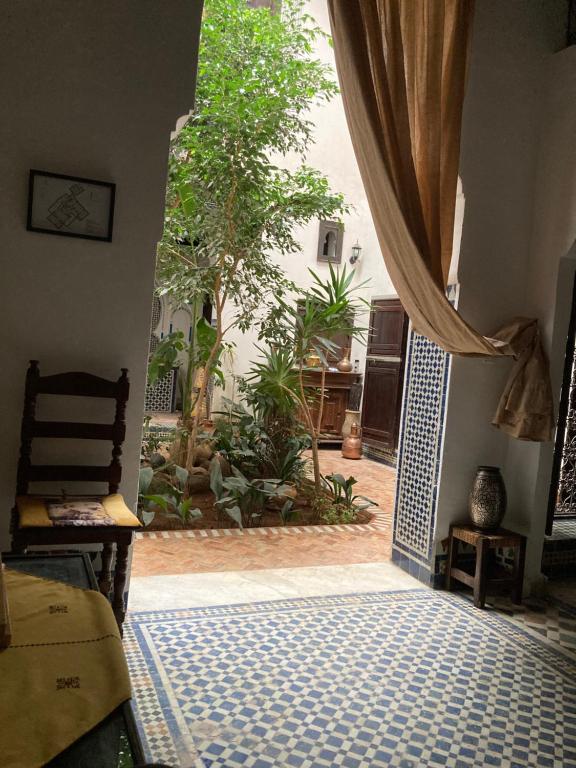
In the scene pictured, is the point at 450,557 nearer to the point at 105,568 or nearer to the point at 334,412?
the point at 105,568

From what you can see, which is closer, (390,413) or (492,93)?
(492,93)

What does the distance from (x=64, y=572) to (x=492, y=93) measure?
3.81 meters

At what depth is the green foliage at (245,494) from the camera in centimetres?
565

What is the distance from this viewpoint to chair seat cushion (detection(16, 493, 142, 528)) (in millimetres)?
2830

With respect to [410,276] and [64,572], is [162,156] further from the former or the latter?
[64,572]

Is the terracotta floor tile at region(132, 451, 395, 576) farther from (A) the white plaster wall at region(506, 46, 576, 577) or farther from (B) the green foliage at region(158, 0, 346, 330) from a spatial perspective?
(B) the green foliage at region(158, 0, 346, 330)

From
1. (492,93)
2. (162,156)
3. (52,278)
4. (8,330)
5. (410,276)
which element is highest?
(492,93)

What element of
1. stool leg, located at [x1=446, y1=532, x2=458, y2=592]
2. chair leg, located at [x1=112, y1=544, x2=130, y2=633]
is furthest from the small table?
stool leg, located at [x1=446, y1=532, x2=458, y2=592]

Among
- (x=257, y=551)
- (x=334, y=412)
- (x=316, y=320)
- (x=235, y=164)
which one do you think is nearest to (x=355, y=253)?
(x=334, y=412)

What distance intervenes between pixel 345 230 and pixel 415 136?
6.55 metres

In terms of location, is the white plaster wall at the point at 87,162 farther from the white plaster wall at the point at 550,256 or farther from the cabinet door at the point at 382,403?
the cabinet door at the point at 382,403

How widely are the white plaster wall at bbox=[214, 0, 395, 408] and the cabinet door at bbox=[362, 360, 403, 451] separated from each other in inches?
20.1

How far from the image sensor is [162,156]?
3.40m

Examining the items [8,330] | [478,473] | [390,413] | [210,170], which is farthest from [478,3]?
[390,413]
